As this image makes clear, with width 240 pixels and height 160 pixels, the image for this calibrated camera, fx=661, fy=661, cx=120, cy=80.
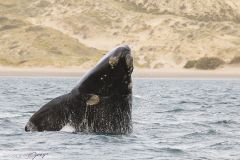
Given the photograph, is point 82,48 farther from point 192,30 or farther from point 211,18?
point 211,18

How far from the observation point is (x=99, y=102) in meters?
16.0

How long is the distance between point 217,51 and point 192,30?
668 inches

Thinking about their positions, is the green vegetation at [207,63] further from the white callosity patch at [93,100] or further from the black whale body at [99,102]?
the white callosity patch at [93,100]

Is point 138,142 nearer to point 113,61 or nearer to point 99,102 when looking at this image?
point 99,102

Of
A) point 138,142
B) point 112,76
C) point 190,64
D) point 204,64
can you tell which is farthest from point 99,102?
point 204,64

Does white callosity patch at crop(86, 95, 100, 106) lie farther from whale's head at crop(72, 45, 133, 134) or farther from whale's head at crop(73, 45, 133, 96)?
whale's head at crop(73, 45, 133, 96)

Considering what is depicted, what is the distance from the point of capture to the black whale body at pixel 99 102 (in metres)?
15.7

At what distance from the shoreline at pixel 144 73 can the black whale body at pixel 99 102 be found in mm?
69141

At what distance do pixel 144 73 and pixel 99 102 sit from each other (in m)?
75.8

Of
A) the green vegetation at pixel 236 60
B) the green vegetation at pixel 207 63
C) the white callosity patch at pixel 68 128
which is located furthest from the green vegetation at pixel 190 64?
the white callosity patch at pixel 68 128

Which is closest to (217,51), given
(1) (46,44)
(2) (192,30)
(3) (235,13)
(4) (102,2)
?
(2) (192,30)

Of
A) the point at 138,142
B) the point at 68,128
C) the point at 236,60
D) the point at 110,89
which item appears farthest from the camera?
the point at 236,60

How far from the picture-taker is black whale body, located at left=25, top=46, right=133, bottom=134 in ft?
51.5

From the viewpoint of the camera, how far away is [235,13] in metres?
143
